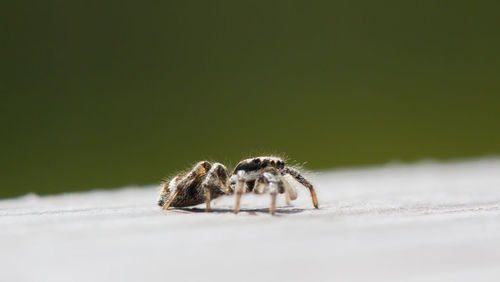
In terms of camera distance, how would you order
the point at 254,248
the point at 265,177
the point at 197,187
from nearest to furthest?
the point at 254,248 → the point at 265,177 → the point at 197,187

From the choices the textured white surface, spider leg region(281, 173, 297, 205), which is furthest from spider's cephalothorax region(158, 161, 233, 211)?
the textured white surface

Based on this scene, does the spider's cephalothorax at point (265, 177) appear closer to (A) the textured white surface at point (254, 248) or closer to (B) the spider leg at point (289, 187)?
(B) the spider leg at point (289, 187)

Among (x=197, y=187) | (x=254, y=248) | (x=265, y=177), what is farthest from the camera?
(x=197, y=187)

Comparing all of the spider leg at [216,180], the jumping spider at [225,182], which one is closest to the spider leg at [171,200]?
the jumping spider at [225,182]

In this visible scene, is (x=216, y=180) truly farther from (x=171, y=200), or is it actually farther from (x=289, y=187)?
(x=289, y=187)

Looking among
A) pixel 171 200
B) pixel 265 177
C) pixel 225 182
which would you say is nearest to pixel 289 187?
pixel 265 177

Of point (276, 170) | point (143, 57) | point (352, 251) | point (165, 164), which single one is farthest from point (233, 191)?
point (143, 57)
